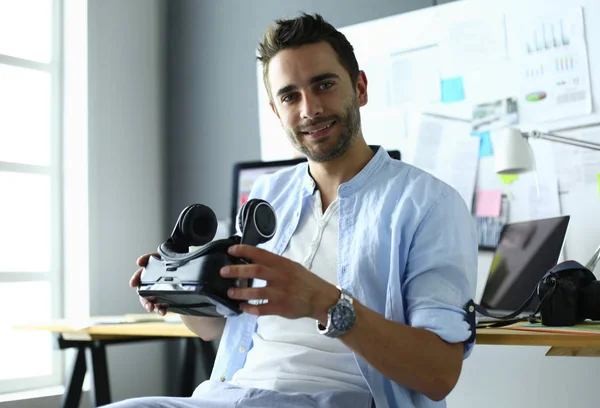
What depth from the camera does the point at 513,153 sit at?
2.04 m

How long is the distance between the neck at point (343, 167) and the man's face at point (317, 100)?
0.02m

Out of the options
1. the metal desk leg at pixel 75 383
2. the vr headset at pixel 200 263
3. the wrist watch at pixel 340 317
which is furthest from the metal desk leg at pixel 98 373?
the wrist watch at pixel 340 317

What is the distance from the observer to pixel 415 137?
8.02 ft

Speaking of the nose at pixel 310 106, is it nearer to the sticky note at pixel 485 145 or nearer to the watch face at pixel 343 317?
the watch face at pixel 343 317

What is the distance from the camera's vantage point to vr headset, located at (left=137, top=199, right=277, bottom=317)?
99cm

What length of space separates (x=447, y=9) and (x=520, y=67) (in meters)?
0.35

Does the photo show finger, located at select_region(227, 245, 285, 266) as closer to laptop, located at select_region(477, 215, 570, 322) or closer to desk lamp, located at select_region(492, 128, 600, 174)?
laptop, located at select_region(477, 215, 570, 322)

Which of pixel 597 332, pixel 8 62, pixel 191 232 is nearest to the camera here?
pixel 191 232

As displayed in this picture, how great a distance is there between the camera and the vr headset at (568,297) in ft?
5.03

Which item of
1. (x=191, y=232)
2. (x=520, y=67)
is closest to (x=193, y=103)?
(x=520, y=67)

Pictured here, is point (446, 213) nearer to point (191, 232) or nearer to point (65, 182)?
point (191, 232)

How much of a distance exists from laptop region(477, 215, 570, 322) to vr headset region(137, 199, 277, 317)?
107 centimetres

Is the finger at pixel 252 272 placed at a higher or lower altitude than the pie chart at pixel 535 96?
lower

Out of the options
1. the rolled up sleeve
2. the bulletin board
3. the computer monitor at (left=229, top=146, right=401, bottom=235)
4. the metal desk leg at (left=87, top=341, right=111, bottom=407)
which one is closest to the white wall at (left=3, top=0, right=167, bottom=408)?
the metal desk leg at (left=87, top=341, right=111, bottom=407)
